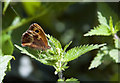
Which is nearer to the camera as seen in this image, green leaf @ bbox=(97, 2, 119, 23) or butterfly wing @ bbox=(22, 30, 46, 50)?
butterfly wing @ bbox=(22, 30, 46, 50)

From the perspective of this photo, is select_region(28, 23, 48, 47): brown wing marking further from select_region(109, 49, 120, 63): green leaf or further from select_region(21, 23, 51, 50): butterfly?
select_region(109, 49, 120, 63): green leaf

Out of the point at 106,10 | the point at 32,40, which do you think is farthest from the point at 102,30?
the point at 32,40

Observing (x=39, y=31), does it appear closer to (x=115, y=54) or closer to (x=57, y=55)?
(x=57, y=55)

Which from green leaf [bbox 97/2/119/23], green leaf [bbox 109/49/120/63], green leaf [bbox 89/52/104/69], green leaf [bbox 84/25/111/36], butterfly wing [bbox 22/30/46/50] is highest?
green leaf [bbox 97/2/119/23]

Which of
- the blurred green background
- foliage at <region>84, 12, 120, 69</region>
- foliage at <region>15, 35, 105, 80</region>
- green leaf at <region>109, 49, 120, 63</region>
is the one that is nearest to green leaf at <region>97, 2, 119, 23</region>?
the blurred green background

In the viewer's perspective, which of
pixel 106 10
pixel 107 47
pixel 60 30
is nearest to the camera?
pixel 107 47

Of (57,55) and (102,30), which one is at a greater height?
(102,30)

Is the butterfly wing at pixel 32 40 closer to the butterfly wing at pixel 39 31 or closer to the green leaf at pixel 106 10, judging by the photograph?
the butterfly wing at pixel 39 31
